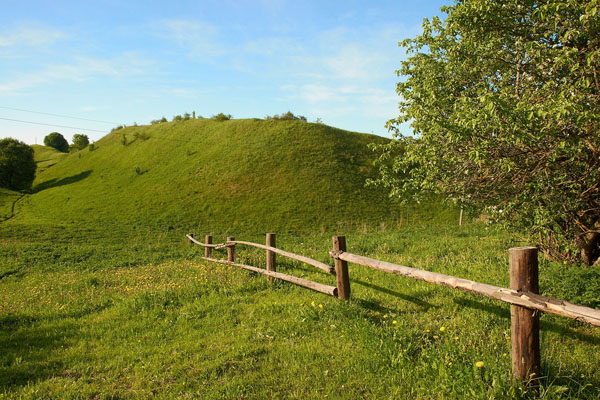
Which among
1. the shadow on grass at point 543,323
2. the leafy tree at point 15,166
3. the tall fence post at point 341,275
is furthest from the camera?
the leafy tree at point 15,166

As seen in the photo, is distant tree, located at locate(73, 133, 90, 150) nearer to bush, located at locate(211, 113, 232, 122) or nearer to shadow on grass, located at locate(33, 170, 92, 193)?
shadow on grass, located at locate(33, 170, 92, 193)

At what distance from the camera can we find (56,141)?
108 meters

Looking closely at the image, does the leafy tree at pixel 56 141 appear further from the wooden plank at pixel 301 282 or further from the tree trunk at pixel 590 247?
the tree trunk at pixel 590 247

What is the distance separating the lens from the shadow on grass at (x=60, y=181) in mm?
52812

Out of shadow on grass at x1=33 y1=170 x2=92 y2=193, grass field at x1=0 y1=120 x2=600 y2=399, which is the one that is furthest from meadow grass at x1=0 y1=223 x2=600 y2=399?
shadow on grass at x1=33 y1=170 x2=92 y2=193

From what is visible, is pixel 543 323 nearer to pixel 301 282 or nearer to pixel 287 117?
pixel 301 282

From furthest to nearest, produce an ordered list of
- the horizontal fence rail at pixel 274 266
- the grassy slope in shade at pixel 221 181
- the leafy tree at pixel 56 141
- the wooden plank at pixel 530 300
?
the leafy tree at pixel 56 141 < the grassy slope in shade at pixel 221 181 < the horizontal fence rail at pixel 274 266 < the wooden plank at pixel 530 300

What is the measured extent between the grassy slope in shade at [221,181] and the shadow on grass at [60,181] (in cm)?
24

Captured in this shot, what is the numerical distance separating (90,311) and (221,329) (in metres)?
4.05

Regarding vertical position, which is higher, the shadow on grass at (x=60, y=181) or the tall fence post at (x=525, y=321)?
the shadow on grass at (x=60, y=181)

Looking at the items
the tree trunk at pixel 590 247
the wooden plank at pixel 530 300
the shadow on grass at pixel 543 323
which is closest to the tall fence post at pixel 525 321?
the wooden plank at pixel 530 300

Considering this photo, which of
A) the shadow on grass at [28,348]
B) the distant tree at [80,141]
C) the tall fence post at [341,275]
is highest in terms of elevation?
the distant tree at [80,141]

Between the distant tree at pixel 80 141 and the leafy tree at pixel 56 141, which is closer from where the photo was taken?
the distant tree at pixel 80 141

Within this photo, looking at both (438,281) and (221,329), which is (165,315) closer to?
(221,329)
